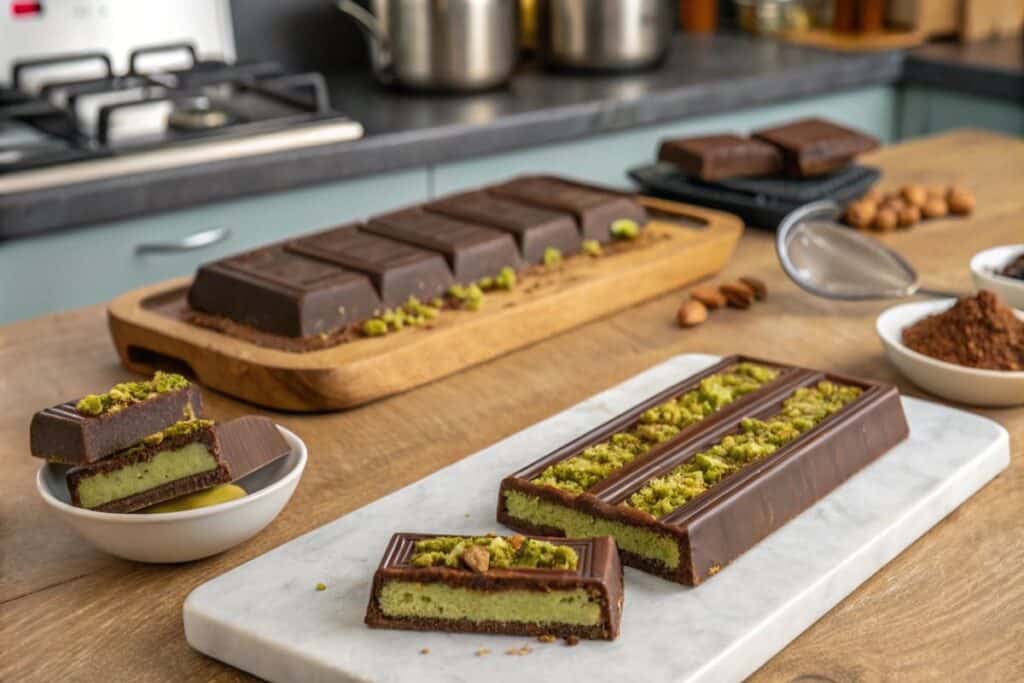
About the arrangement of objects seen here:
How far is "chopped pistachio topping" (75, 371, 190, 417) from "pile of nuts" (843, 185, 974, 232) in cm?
118

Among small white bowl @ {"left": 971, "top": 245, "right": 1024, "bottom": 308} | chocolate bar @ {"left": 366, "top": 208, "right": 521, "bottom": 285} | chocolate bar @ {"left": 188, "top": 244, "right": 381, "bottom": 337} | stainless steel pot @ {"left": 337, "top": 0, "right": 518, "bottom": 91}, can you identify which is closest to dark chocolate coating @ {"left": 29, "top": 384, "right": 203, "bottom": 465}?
chocolate bar @ {"left": 188, "top": 244, "right": 381, "bottom": 337}

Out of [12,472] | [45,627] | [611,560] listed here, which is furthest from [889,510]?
[12,472]

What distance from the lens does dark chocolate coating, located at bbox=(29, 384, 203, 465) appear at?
0.98m

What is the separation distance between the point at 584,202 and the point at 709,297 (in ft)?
0.72

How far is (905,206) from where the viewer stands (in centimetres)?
196

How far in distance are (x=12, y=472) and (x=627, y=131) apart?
1.86m

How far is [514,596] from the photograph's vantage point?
89 centimetres

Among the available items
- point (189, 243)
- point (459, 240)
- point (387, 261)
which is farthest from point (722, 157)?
point (189, 243)

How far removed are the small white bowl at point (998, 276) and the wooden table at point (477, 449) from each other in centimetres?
7

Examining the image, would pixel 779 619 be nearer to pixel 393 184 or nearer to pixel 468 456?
pixel 468 456

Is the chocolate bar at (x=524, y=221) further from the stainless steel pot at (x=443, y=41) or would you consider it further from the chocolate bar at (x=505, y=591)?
the stainless steel pot at (x=443, y=41)

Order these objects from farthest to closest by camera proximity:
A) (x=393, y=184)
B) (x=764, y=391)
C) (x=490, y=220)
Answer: (x=393, y=184)
(x=490, y=220)
(x=764, y=391)

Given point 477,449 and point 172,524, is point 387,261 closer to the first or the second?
point 477,449

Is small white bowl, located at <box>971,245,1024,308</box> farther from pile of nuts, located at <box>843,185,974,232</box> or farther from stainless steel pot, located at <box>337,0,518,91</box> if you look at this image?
stainless steel pot, located at <box>337,0,518,91</box>
